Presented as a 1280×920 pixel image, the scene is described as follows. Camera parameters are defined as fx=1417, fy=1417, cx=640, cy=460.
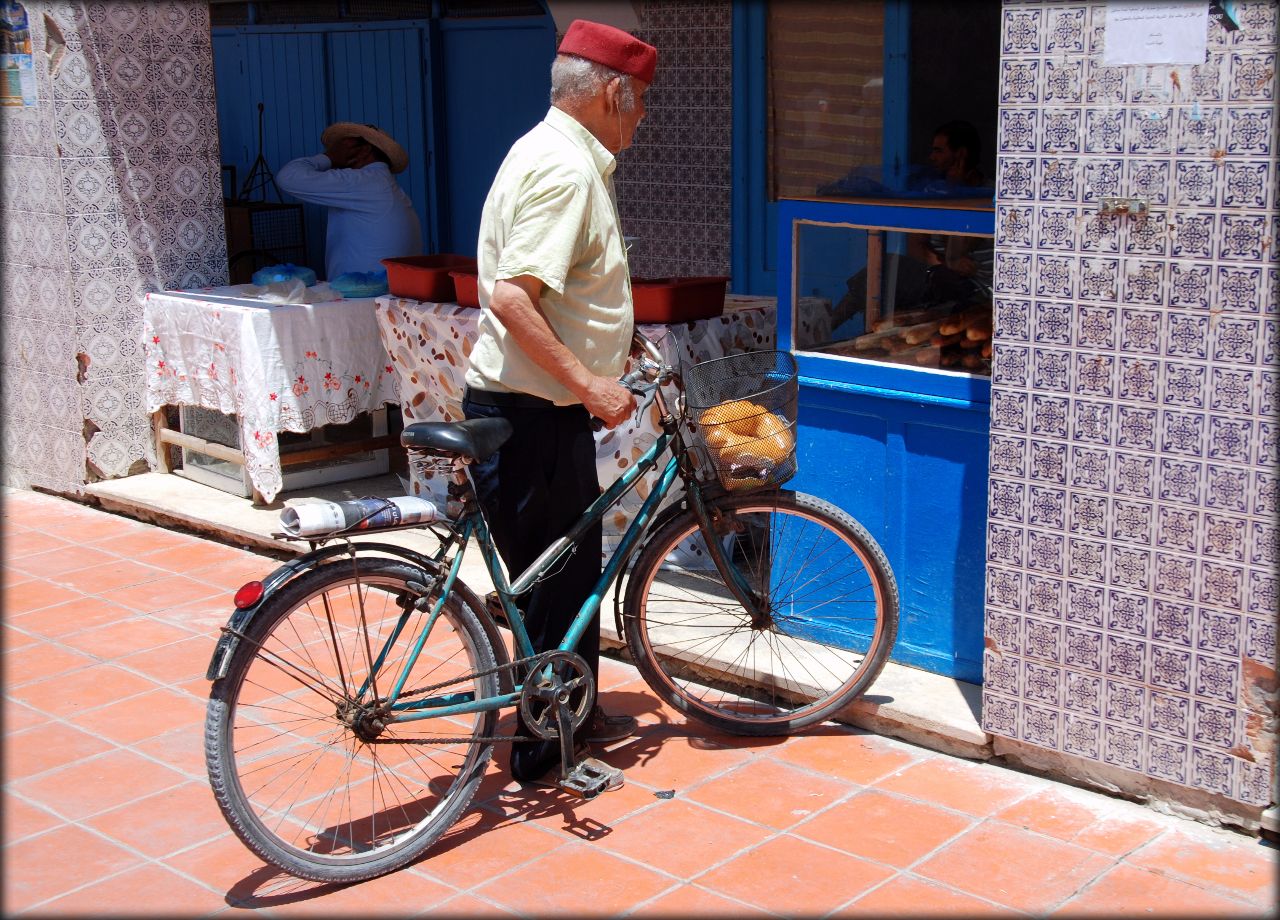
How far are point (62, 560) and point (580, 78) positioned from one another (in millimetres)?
3836

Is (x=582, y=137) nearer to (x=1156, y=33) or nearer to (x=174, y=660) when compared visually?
(x=1156, y=33)

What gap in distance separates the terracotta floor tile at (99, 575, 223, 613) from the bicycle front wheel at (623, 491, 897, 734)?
1.99 m

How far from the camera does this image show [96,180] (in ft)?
22.2

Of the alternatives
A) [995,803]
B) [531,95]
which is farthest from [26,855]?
[531,95]

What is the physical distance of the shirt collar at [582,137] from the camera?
3.73 metres

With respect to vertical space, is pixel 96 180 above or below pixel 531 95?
below

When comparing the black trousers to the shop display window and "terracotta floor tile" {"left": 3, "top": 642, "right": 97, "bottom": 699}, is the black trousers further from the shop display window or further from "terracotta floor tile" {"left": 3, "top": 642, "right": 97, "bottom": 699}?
"terracotta floor tile" {"left": 3, "top": 642, "right": 97, "bottom": 699}

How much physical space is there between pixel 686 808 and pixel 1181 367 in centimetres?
173

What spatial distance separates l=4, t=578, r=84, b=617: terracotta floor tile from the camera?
18.6 ft

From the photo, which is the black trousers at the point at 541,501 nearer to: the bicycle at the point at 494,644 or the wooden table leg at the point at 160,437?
the bicycle at the point at 494,644

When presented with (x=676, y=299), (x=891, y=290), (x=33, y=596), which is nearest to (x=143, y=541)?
(x=33, y=596)

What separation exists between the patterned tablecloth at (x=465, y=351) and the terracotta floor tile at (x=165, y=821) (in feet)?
5.91

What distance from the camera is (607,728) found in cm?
431

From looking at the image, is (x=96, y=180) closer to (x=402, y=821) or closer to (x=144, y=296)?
(x=144, y=296)
